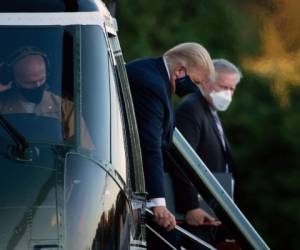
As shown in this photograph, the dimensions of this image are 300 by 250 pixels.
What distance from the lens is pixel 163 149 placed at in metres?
8.67

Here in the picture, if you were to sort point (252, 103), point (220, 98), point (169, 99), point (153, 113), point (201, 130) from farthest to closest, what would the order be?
point (252, 103), point (220, 98), point (201, 130), point (169, 99), point (153, 113)

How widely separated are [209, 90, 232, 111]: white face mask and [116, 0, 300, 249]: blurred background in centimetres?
396

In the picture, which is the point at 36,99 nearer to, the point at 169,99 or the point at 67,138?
the point at 67,138

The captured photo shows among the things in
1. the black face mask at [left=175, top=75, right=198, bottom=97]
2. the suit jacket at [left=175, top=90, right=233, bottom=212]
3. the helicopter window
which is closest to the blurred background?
the suit jacket at [left=175, top=90, right=233, bottom=212]

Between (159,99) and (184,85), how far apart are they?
0.48m

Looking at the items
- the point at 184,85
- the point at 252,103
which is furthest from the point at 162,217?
the point at 252,103

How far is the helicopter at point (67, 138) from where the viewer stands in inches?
249

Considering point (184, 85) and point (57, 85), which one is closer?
point (57, 85)

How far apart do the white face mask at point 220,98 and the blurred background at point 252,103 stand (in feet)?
13.0

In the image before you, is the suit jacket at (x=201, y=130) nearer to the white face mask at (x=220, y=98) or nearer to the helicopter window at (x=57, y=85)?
the white face mask at (x=220, y=98)

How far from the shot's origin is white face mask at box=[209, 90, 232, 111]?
36.4ft

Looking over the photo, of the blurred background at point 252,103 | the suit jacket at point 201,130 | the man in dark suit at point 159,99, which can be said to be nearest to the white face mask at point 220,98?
the suit jacket at point 201,130

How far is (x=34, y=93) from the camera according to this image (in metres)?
6.86

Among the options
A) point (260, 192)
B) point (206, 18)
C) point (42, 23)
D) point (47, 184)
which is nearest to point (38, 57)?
point (42, 23)
